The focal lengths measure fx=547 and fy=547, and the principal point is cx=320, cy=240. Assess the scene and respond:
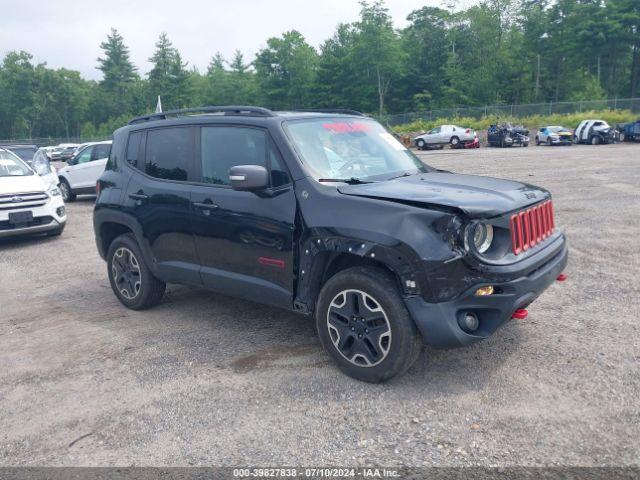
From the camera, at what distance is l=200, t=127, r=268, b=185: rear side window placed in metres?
4.52

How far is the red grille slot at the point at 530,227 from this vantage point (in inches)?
148

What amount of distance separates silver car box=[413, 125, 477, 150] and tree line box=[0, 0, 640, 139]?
3035 centimetres

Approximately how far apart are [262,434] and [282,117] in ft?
8.26

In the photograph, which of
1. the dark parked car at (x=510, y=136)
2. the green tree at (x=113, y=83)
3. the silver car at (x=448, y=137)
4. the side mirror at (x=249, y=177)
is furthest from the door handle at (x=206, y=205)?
the green tree at (x=113, y=83)

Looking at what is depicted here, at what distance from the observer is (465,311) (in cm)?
354

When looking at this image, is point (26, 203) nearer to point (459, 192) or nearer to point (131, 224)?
point (131, 224)

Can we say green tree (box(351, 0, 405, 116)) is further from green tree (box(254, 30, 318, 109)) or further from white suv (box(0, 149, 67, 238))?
white suv (box(0, 149, 67, 238))

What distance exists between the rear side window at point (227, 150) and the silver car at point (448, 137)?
35120 millimetres

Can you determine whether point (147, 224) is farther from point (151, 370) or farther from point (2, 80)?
point (2, 80)

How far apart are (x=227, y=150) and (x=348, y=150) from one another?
3.44ft

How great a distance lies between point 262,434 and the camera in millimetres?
3346

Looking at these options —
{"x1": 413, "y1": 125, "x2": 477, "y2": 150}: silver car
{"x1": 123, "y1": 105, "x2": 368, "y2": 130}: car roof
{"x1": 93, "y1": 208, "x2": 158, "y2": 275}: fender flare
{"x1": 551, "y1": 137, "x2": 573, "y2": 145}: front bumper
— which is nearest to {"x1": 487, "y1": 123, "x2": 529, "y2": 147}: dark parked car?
{"x1": 413, "y1": 125, "x2": 477, "y2": 150}: silver car

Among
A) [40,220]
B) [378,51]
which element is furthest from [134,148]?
[378,51]

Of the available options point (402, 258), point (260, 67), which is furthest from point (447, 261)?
point (260, 67)
